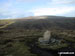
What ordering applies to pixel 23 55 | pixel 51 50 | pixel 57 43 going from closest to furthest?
pixel 23 55
pixel 51 50
pixel 57 43

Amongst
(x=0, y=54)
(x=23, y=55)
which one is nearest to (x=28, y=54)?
(x=23, y=55)

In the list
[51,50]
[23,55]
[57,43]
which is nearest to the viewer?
[23,55]

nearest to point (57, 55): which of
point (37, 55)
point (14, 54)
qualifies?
point (37, 55)

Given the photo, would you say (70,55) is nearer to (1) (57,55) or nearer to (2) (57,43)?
(1) (57,55)

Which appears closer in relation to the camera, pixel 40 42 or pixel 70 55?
pixel 70 55

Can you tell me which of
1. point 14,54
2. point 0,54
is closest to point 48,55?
point 14,54

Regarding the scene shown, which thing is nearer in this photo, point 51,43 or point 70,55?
point 70,55

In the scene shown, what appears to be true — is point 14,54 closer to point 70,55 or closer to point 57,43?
point 70,55

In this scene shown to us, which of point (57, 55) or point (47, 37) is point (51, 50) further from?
point (47, 37)
